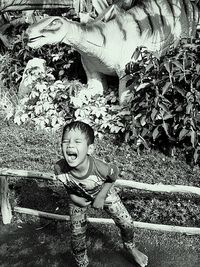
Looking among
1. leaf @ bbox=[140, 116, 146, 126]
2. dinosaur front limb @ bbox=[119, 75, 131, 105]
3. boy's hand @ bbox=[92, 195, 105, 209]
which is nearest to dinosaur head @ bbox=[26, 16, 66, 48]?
dinosaur front limb @ bbox=[119, 75, 131, 105]

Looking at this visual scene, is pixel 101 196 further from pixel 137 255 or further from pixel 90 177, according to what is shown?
pixel 137 255

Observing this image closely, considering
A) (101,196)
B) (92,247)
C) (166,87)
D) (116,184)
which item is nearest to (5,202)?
(92,247)

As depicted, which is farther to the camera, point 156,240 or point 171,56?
point 171,56

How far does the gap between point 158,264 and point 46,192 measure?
1.50 metres

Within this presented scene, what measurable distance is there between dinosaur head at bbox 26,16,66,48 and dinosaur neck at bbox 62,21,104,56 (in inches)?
3.5

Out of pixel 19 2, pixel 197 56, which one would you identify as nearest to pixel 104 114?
pixel 197 56

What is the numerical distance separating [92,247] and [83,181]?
1.03 m

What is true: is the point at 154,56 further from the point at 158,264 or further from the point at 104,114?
the point at 158,264

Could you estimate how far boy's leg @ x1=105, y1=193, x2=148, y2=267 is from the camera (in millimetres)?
3262

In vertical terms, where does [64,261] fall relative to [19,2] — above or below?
below

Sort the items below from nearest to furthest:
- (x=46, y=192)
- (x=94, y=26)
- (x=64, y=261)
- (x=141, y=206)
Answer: (x=64, y=261)
(x=141, y=206)
(x=46, y=192)
(x=94, y=26)

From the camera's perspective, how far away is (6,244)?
13.1ft

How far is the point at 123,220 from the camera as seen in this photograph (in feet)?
10.9

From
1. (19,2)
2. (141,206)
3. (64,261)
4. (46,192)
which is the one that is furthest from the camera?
(19,2)
